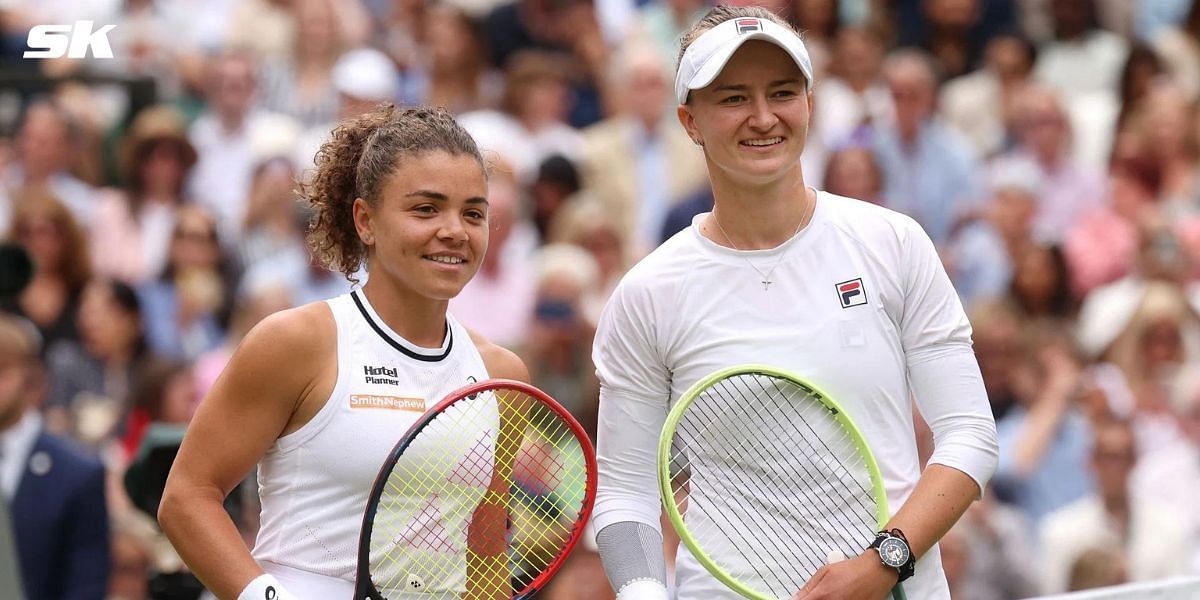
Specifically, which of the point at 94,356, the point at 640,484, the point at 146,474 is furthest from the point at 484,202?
the point at 94,356

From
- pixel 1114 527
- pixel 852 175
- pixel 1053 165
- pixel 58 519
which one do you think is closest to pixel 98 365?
pixel 58 519

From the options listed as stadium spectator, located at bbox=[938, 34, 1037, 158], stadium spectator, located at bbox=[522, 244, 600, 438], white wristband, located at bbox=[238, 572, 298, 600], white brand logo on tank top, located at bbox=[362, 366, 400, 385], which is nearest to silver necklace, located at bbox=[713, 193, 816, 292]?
white brand logo on tank top, located at bbox=[362, 366, 400, 385]

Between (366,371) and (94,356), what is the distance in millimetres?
4480

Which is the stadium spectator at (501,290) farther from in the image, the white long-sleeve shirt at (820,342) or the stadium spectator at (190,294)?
the white long-sleeve shirt at (820,342)

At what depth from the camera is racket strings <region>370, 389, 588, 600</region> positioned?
3.58 meters

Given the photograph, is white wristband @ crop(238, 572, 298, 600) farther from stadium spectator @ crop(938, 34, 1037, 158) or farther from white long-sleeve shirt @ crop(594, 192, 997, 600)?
stadium spectator @ crop(938, 34, 1037, 158)

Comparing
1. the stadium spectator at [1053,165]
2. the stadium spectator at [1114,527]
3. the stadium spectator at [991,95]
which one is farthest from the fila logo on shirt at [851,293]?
the stadium spectator at [991,95]

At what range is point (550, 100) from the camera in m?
9.08

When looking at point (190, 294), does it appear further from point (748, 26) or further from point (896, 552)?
point (896, 552)

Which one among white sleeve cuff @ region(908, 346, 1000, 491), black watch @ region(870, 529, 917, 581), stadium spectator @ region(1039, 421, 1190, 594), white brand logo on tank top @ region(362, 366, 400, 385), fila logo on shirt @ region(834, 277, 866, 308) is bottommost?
stadium spectator @ region(1039, 421, 1190, 594)

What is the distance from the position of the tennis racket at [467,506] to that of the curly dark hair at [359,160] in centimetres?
46

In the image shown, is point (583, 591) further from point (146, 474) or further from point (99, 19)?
point (99, 19)

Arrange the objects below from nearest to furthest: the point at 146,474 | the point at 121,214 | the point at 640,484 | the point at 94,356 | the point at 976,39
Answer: the point at 640,484 → the point at 146,474 → the point at 94,356 → the point at 121,214 → the point at 976,39

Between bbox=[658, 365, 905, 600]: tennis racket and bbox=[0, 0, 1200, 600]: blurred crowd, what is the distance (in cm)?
310
